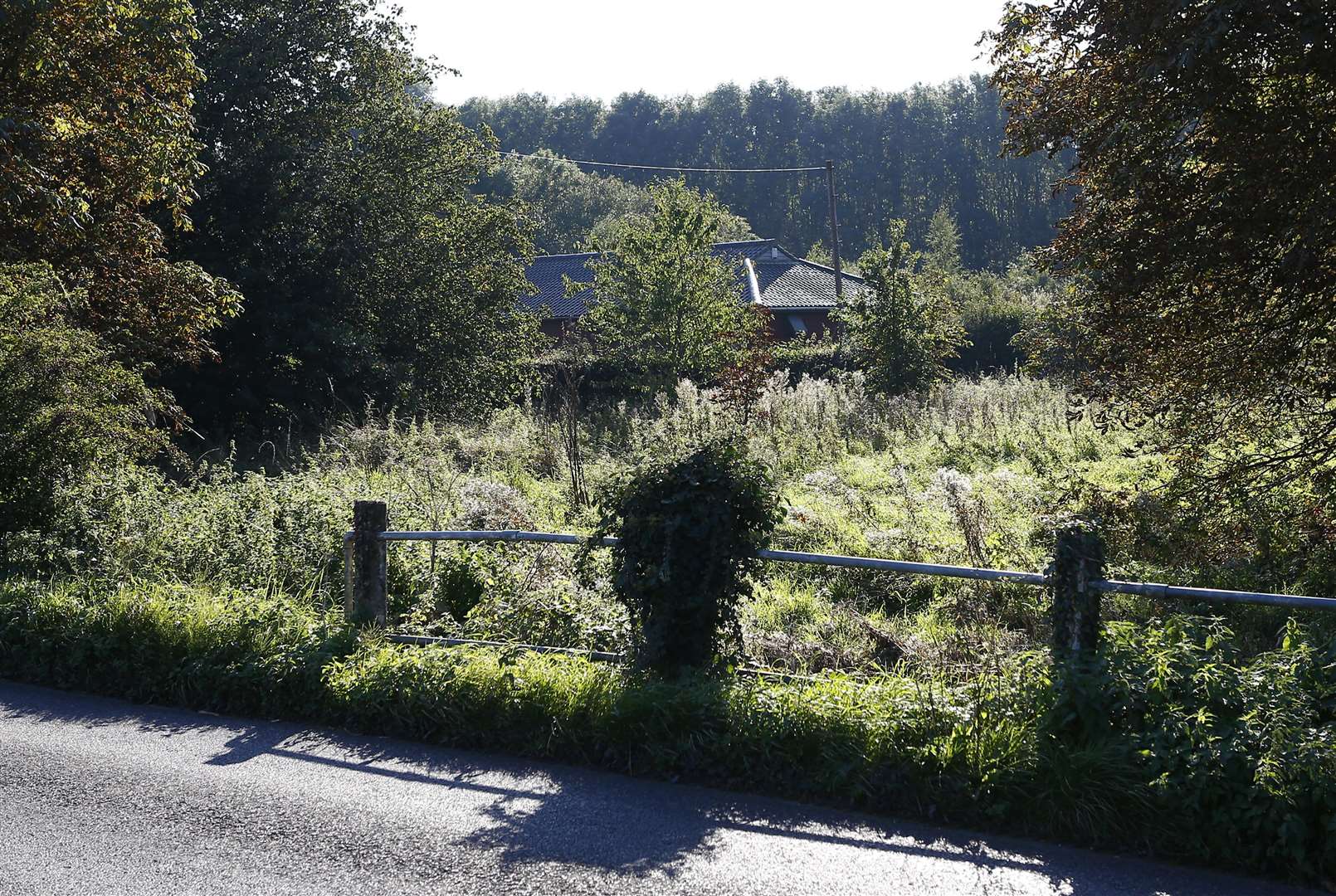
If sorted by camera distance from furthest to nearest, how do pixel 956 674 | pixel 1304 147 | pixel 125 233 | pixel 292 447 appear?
pixel 292 447, pixel 125 233, pixel 1304 147, pixel 956 674

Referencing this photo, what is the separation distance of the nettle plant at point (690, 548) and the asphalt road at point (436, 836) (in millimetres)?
984

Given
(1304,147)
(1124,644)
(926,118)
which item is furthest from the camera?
(926,118)

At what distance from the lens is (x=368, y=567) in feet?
23.6

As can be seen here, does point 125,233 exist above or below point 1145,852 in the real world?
above

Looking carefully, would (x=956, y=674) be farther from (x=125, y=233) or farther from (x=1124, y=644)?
(x=125, y=233)

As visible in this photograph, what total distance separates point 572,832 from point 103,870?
1.90m

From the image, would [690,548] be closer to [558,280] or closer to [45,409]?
[45,409]

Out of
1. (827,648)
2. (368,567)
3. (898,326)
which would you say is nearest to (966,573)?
(827,648)

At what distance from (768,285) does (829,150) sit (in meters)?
41.2

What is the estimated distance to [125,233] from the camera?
1342 cm

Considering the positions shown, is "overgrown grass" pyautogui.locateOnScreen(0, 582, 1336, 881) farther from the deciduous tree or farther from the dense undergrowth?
the deciduous tree

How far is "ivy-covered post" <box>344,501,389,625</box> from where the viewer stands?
23.6 ft

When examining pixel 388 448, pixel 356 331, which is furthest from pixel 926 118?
pixel 388 448

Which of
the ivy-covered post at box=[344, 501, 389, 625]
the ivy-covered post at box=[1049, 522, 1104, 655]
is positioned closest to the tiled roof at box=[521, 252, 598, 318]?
the ivy-covered post at box=[344, 501, 389, 625]
